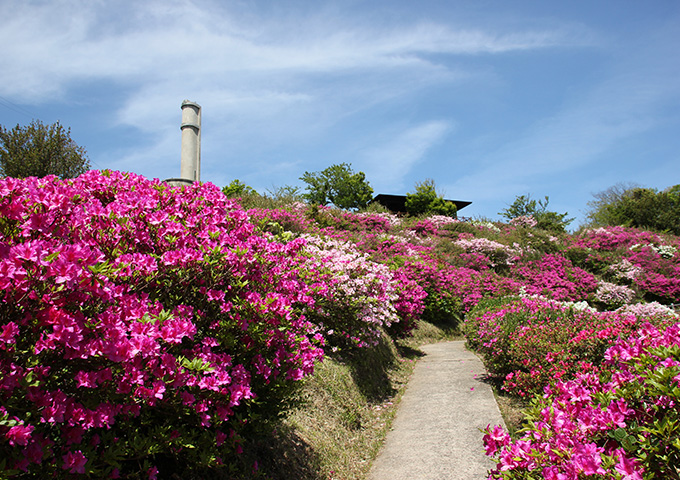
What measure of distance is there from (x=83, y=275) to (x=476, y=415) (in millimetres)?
4858

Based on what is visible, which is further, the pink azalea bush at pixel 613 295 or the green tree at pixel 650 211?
the green tree at pixel 650 211

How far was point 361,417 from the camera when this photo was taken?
5488 millimetres

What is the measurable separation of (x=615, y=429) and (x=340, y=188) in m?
39.8

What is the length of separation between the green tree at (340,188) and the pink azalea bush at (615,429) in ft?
125

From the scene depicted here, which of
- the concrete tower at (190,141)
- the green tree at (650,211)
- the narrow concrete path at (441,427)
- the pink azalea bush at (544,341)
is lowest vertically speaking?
the narrow concrete path at (441,427)

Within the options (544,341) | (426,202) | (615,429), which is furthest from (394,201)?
(615,429)

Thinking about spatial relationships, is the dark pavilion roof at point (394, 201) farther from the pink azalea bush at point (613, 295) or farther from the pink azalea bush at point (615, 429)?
the pink azalea bush at point (615, 429)

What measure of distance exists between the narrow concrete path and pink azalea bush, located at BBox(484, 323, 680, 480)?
1.73 meters

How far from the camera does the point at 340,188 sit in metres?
41.3

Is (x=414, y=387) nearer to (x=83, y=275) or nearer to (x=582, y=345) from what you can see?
(x=582, y=345)

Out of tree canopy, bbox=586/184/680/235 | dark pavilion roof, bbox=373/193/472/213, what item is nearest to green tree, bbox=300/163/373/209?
dark pavilion roof, bbox=373/193/472/213

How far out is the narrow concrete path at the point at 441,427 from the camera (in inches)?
161

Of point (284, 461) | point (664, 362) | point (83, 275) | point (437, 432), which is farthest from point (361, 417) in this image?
point (83, 275)

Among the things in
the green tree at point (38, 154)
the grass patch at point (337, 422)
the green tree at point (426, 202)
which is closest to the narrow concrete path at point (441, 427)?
the grass patch at point (337, 422)
